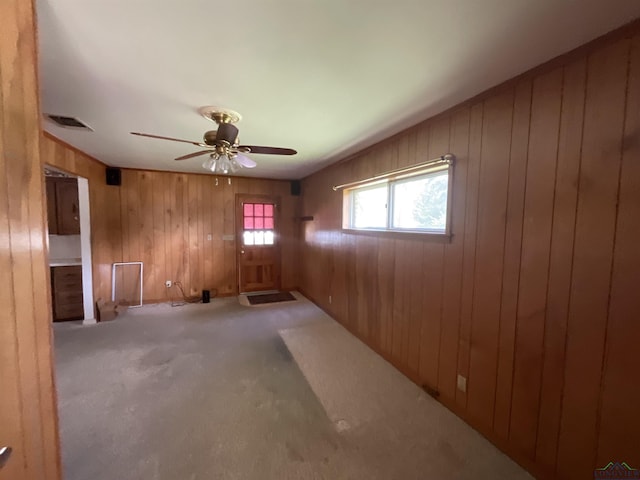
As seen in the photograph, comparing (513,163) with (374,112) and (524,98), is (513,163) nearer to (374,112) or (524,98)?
(524,98)

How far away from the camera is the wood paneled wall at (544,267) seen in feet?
4.04

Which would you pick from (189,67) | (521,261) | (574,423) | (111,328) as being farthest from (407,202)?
(111,328)

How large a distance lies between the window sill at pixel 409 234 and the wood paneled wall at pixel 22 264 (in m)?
2.27

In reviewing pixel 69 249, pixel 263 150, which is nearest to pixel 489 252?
pixel 263 150

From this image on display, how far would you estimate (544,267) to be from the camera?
1.51 meters

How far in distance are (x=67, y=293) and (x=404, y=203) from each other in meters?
4.79

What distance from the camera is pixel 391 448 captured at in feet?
5.71

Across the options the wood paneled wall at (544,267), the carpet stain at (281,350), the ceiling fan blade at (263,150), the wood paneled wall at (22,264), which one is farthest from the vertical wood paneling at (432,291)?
the wood paneled wall at (22,264)

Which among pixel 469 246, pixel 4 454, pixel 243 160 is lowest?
pixel 4 454

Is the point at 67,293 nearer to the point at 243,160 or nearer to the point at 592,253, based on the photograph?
the point at 243,160

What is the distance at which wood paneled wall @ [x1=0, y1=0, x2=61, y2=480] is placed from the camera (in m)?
0.67

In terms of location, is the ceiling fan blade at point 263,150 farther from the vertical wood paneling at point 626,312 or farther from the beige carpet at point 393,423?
the beige carpet at point 393,423

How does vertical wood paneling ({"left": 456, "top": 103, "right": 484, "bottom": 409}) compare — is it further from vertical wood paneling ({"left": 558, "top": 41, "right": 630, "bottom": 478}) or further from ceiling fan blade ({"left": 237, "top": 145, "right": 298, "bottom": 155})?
ceiling fan blade ({"left": 237, "top": 145, "right": 298, "bottom": 155})

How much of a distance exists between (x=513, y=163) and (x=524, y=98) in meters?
0.38
